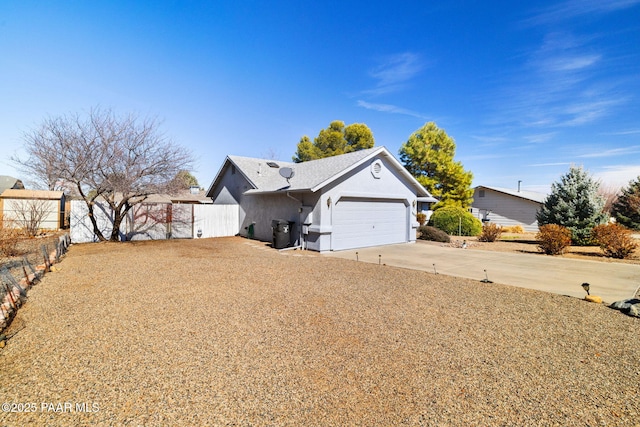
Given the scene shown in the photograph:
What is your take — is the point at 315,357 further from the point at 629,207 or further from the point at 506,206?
the point at 629,207

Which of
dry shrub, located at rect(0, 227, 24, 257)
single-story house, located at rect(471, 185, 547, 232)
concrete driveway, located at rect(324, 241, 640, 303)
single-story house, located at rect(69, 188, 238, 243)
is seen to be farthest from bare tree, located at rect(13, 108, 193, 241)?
single-story house, located at rect(471, 185, 547, 232)

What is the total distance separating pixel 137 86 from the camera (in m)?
13.2

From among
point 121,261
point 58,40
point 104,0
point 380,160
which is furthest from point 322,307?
point 58,40

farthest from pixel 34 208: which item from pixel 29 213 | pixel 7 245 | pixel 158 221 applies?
pixel 7 245

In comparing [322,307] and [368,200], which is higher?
[368,200]

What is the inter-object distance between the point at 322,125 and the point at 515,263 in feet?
89.8

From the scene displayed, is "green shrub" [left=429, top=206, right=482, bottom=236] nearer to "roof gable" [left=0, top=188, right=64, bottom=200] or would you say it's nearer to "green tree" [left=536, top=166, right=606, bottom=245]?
"green tree" [left=536, top=166, right=606, bottom=245]

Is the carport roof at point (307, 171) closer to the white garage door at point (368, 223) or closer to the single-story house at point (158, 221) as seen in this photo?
the white garage door at point (368, 223)

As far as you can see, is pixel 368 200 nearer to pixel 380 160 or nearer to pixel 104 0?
pixel 380 160

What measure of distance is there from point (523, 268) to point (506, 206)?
68.2ft

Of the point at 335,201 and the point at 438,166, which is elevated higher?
the point at 438,166

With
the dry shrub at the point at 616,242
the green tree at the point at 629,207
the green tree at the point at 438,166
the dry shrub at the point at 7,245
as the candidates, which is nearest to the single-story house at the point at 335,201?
the dry shrub at the point at 616,242

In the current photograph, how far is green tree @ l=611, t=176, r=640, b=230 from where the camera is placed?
25.8 m

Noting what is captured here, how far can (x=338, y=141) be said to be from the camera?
33438 millimetres
